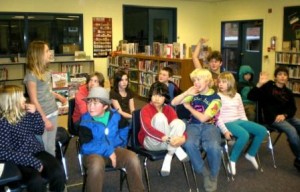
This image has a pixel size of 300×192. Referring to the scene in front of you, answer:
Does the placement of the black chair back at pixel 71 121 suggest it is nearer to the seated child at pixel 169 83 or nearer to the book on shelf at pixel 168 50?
the seated child at pixel 169 83

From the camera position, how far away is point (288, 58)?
32.6 ft

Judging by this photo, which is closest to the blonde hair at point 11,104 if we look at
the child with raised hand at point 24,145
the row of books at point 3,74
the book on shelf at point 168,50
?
the child with raised hand at point 24,145

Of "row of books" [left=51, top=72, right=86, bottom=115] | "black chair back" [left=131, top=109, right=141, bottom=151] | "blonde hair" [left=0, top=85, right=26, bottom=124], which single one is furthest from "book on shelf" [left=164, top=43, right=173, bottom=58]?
"blonde hair" [left=0, top=85, right=26, bottom=124]

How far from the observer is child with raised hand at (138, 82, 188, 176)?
3.24 m

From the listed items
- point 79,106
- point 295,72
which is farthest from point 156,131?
point 295,72

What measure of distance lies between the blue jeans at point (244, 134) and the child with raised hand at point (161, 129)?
28.2 inches

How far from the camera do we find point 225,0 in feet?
40.2

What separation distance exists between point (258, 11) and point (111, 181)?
356 inches

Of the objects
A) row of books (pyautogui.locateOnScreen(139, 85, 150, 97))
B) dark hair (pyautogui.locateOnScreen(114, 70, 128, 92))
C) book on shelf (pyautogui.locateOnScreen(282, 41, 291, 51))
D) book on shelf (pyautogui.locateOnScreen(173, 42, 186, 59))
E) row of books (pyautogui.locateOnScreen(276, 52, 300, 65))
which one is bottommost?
row of books (pyautogui.locateOnScreen(139, 85, 150, 97))

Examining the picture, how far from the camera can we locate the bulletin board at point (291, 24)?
9.85 metres

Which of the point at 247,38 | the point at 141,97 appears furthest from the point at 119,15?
the point at 247,38

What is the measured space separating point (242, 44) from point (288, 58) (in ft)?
7.01

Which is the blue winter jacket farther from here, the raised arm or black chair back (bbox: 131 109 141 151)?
the raised arm

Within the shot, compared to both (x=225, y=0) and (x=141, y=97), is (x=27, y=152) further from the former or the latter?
(x=225, y=0)
